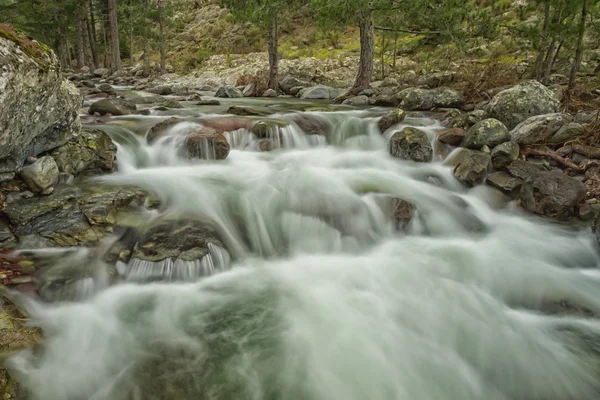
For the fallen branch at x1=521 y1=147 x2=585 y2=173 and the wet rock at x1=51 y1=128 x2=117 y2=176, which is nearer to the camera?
the wet rock at x1=51 y1=128 x2=117 y2=176

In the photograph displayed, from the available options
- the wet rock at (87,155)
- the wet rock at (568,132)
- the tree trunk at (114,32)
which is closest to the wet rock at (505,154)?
the wet rock at (568,132)

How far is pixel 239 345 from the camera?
3.03m

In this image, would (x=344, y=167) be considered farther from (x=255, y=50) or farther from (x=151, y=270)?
(x=255, y=50)

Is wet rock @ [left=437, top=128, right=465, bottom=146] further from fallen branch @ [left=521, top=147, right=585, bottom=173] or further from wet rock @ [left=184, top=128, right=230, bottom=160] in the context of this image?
wet rock @ [left=184, top=128, right=230, bottom=160]

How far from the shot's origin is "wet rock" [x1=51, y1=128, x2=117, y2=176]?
4840mm

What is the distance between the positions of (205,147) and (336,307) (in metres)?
4.14

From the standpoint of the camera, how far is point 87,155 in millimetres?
5145

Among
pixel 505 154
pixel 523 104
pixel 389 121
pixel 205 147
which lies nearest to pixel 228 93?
pixel 389 121

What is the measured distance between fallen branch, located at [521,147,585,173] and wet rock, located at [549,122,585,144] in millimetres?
384

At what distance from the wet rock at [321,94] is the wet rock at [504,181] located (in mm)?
8997

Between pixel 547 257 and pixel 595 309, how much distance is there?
102cm

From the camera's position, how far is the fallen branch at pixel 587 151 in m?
5.71

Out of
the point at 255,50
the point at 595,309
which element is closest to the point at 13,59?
the point at 595,309

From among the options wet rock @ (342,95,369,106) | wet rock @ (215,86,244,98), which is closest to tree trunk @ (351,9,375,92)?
wet rock @ (342,95,369,106)
